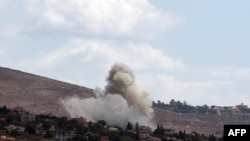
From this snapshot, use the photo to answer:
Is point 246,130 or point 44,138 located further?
point 44,138

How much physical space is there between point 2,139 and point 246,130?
136 metres

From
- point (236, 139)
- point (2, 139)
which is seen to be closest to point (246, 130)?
point (236, 139)

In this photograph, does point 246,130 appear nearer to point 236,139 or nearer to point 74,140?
point 236,139

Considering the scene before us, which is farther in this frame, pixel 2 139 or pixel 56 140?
pixel 56 140

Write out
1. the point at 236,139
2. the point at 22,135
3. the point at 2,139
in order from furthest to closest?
the point at 22,135
the point at 2,139
the point at 236,139

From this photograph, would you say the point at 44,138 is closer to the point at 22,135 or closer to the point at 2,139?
the point at 22,135

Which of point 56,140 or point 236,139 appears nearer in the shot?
point 236,139

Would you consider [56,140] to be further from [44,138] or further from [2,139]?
[2,139]

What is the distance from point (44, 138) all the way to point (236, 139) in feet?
518

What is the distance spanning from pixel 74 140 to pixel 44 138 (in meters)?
7.41

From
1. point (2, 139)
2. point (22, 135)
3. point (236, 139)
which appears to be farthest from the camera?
point (22, 135)

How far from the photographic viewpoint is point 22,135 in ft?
639

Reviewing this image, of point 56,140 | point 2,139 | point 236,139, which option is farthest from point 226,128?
point 56,140

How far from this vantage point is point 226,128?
139ft
